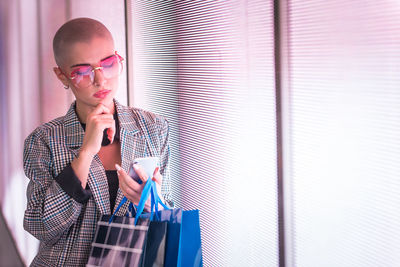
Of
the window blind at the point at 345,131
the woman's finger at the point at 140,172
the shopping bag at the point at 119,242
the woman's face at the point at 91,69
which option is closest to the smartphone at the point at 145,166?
the woman's finger at the point at 140,172

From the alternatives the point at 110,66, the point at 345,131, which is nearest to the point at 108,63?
the point at 110,66

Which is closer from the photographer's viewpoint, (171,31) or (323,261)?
(323,261)

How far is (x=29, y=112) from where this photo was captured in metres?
2.26

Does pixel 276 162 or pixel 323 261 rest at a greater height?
pixel 276 162

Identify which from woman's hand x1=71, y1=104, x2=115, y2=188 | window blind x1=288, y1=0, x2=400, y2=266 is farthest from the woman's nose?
window blind x1=288, y1=0, x2=400, y2=266

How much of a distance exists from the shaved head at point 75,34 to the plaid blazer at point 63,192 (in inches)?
9.7

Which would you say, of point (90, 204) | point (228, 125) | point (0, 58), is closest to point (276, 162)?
point (228, 125)

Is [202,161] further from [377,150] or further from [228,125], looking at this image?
[377,150]

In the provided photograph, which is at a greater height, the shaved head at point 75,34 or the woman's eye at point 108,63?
the shaved head at point 75,34

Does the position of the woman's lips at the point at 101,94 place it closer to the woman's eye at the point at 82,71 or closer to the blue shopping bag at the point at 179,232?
the woman's eye at the point at 82,71

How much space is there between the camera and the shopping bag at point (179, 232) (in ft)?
4.33

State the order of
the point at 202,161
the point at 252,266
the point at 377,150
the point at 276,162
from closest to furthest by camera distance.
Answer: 1. the point at 377,150
2. the point at 276,162
3. the point at 252,266
4. the point at 202,161

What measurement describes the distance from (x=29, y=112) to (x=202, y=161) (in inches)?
40.5

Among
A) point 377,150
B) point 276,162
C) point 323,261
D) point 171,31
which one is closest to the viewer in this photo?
point 377,150
